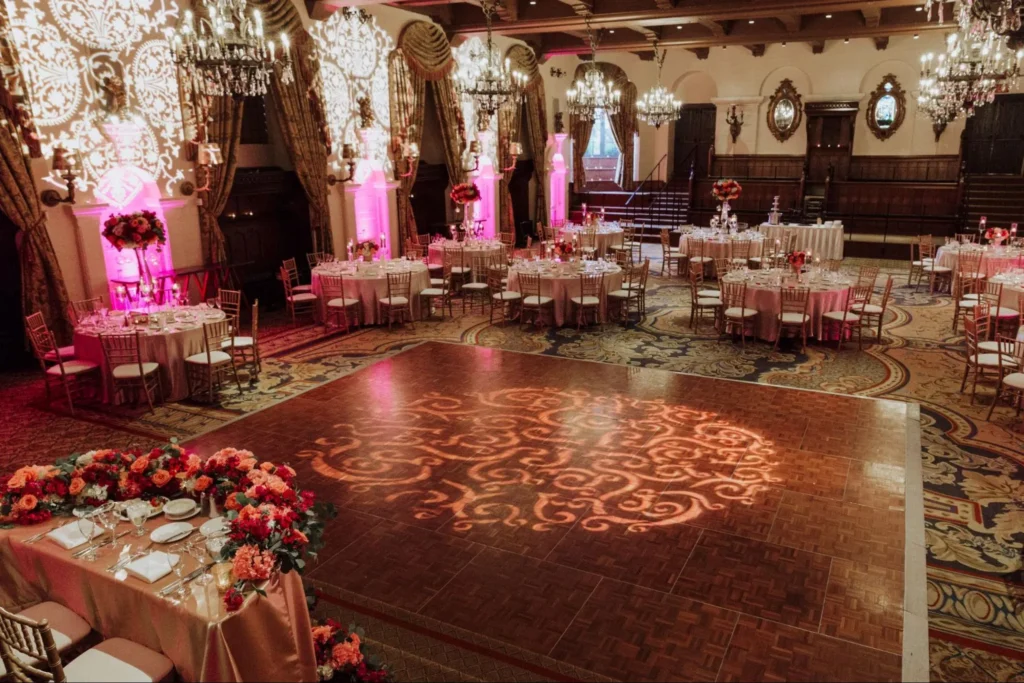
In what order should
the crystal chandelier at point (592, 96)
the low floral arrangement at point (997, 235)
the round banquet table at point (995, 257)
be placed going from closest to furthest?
the round banquet table at point (995, 257) → the low floral arrangement at point (997, 235) → the crystal chandelier at point (592, 96)

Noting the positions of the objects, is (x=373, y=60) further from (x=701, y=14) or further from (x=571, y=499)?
(x=571, y=499)

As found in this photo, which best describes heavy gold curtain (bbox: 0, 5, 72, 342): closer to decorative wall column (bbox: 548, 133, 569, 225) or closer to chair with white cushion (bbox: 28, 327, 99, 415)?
chair with white cushion (bbox: 28, 327, 99, 415)

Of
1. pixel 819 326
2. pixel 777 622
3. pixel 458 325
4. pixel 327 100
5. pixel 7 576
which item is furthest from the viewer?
pixel 327 100

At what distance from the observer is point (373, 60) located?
12773 millimetres

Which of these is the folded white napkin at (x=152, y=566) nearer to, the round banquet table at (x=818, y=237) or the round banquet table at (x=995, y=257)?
the round banquet table at (x=995, y=257)

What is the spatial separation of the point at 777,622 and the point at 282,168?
35.9 ft

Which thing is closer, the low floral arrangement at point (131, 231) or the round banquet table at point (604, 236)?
the low floral arrangement at point (131, 231)

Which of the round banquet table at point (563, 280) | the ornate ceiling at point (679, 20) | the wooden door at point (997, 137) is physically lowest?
the round banquet table at point (563, 280)

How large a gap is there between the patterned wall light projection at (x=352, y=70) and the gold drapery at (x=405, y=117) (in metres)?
0.15

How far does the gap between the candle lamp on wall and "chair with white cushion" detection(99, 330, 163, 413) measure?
2.44 meters

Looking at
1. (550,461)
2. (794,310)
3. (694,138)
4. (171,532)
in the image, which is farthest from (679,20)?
(171,532)

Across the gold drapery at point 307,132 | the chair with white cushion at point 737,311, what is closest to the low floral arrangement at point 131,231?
the gold drapery at point 307,132

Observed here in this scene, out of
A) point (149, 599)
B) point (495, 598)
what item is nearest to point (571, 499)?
point (495, 598)

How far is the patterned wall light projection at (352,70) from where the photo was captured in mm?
11852
